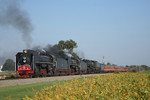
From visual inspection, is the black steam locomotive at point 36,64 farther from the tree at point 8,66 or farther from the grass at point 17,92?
the tree at point 8,66

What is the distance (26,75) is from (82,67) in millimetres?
22570

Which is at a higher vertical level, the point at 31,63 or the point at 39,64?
the point at 31,63

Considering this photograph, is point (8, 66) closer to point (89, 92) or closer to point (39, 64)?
point (39, 64)

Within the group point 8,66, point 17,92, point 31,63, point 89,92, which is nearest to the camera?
point 89,92

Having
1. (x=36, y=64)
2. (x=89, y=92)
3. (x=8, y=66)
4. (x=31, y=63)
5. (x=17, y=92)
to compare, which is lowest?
(x=17, y=92)

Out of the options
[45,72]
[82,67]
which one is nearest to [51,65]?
[45,72]

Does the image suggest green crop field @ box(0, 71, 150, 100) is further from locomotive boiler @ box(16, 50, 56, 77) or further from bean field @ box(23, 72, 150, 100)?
locomotive boiler @ box(16, 50, 56, 77)

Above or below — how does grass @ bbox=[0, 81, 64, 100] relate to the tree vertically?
below

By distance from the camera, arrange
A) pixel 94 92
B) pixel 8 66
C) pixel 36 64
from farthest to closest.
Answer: pixel 8 66
pixel 36 64
pixel 94 92

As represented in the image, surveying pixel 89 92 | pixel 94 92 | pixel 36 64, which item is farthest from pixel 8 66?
pixel 94 92

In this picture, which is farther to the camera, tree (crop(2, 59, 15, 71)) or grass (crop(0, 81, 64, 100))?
tree (crop(2, 59, 15, 71))

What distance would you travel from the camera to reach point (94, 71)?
6003 centimetres

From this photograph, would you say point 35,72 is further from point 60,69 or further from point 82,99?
point 82,99

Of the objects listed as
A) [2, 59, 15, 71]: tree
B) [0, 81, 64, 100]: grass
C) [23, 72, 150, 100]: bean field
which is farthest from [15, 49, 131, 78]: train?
[2, 59, 15, 71]: tree
